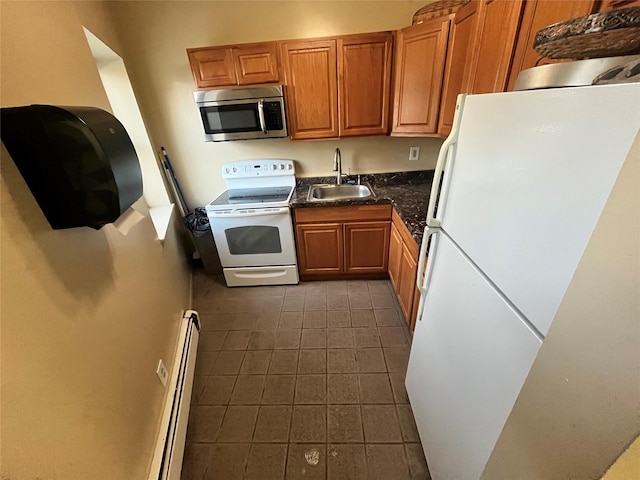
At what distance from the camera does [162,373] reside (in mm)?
1431

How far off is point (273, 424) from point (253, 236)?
1.45 metres

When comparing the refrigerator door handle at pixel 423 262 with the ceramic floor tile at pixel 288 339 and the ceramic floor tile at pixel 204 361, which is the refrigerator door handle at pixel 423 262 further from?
the ceramic floor tile at pixel 204 361

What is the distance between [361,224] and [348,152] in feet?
2.68

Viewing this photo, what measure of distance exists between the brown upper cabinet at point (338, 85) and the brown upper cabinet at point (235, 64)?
0.12m

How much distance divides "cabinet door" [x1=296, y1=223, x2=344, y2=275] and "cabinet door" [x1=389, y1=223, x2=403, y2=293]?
0.45 metres

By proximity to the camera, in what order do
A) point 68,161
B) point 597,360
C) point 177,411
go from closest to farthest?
point 597,360
point 68,161
point 177,411

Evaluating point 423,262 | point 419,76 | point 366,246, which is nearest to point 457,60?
point 419,76

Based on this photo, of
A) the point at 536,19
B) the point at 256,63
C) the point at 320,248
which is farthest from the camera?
the point at 320,248

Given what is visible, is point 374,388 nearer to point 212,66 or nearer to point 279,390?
point 279,390

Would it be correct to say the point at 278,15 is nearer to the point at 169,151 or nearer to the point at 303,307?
the point at 169,151

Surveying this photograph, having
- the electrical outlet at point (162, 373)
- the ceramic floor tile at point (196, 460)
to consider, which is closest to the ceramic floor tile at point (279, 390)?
the ceramic floor tile at point (196, 460)

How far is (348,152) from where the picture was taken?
2648 millimetres

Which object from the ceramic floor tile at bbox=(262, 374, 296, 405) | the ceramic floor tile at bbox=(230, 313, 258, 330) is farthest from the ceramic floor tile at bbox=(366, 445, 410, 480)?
the ceramic floor tile at bbox=(230, 313, 258, 330)

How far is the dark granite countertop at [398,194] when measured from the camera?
1.85 m
